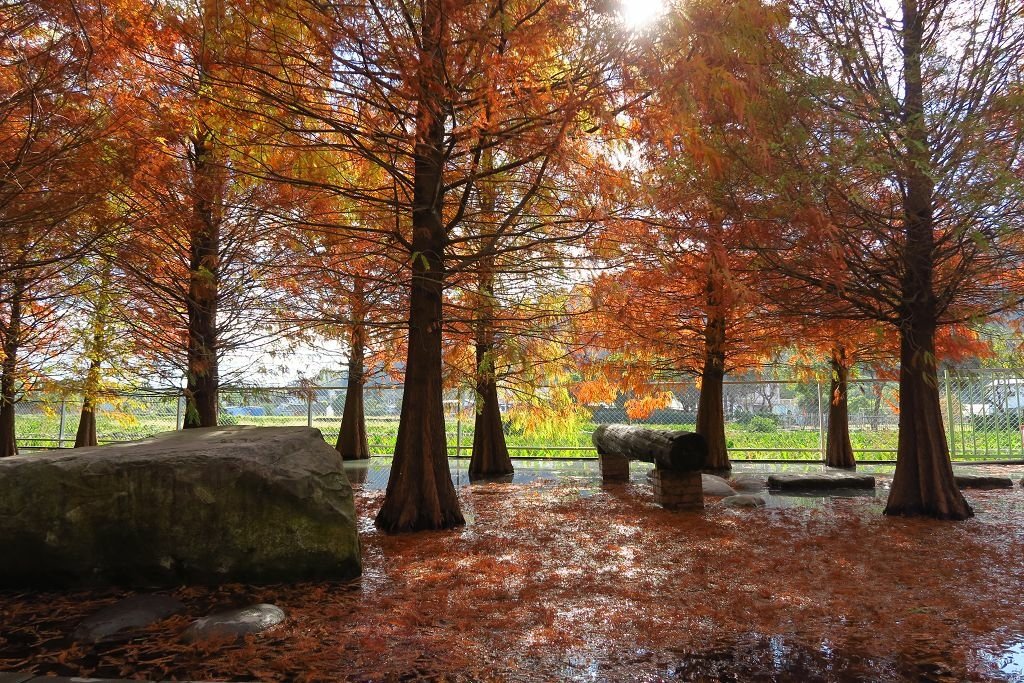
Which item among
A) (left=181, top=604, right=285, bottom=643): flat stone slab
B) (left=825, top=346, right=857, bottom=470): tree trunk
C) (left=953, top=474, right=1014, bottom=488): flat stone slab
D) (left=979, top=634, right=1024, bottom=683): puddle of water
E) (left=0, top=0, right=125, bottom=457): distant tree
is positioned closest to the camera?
(left=979, top=634, right=1024, bottom=683): puddle of water

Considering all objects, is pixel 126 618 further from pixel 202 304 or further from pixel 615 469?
pixel 615 469

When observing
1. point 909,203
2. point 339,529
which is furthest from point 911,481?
point 339,529

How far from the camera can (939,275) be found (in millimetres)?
7367

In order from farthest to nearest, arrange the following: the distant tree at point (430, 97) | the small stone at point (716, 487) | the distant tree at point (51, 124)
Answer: the small stone at point (716, 487)
the distant tree at point (430, 97)
the distant tree at point (51, 124)

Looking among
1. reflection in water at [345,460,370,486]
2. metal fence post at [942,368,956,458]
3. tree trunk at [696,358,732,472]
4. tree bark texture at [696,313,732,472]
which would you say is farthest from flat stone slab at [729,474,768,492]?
metal fence post at [942,368,956,458]

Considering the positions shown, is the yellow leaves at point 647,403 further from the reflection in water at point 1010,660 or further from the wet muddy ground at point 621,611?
the reflection in water at point 1010,660

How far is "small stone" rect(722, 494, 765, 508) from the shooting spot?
778cm

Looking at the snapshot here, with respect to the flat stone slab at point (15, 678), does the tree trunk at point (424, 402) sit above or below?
above

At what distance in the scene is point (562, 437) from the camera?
1325cm

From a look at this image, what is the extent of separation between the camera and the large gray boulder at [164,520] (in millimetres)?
4402

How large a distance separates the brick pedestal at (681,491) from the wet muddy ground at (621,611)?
81cm

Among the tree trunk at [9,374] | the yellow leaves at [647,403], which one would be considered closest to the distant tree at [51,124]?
the tree trunk at [9,374]

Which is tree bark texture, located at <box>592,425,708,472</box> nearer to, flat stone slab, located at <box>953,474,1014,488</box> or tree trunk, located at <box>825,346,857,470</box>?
flat stone slab, located at <box>953,474,1014,488</box>

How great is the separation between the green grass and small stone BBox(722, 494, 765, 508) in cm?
401
